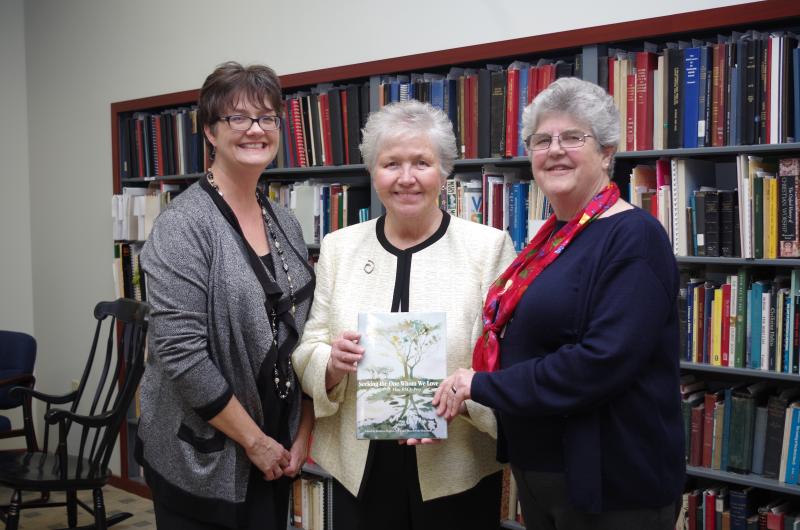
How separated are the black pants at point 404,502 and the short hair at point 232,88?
0.90m

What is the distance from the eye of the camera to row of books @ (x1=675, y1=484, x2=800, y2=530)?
254 cm

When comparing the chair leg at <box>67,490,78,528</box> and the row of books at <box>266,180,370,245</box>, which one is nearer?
the row of books at <box>266,180,370,245</box>

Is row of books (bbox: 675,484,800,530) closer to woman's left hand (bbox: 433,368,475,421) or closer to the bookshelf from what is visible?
the bookshelf

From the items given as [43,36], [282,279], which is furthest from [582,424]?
[43,36]

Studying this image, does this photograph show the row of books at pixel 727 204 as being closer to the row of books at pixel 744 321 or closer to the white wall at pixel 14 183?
the row of books at pixel 744 321

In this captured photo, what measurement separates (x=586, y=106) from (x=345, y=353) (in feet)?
2.46

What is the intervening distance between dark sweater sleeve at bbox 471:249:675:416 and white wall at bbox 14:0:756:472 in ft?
7.30

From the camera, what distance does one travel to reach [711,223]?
2586 mm

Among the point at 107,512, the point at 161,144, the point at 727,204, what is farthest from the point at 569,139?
the point at 107,512

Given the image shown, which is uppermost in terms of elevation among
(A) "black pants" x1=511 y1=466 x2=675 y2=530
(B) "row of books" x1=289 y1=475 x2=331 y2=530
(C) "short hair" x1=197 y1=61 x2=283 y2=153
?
(C) "short hair" x1=197 y1=61 x2=283 y2=153

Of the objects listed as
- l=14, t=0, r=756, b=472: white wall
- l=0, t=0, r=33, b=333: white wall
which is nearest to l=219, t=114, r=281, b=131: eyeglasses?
l=14, t=0, r=756, b=472: white wall

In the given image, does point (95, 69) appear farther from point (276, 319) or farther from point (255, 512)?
point (255, 512)

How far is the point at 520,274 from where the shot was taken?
1712 millimetres

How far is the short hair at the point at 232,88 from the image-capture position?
6.39 ft
